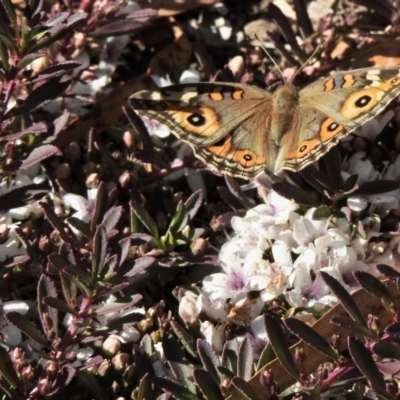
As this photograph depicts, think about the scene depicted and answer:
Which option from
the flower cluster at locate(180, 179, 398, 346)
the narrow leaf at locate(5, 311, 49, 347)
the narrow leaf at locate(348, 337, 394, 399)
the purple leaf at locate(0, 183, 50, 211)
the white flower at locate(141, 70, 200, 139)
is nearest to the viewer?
the narrow leaf at locate(348, 337, 394, 399)

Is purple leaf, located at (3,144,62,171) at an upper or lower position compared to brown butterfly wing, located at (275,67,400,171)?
lower

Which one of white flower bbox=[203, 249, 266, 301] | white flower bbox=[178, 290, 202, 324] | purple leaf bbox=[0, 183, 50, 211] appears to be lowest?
white flower bbox=[178, 290, 202, 324]

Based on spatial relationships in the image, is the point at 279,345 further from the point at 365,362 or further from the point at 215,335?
the point at 215,335

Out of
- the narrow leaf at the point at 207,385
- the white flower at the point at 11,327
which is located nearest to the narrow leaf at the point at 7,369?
the white flower at the point at 11,327

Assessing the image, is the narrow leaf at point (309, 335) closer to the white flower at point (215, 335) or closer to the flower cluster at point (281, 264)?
the flower cluster at point (281, 264)

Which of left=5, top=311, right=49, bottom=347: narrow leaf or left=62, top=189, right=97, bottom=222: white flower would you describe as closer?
left=5, top=311, right=49, bottom=347: narrow leaf

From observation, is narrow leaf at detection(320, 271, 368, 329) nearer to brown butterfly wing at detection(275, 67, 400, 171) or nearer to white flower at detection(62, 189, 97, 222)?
brown butterfly wing at detection(275, 67, 400, 171)

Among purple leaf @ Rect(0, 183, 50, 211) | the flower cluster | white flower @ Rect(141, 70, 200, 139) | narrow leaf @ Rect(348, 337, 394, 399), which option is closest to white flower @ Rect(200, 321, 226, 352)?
the flower cluster
